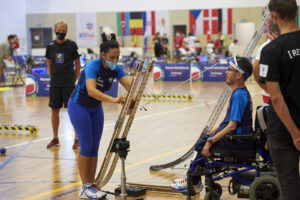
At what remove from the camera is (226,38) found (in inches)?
1391

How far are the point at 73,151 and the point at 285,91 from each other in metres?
5.14

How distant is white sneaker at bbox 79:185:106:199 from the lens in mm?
5297

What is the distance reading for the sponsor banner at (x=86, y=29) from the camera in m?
37.0

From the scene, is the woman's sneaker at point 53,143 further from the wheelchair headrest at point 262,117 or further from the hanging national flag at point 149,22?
the hanging national flag at point 149,22

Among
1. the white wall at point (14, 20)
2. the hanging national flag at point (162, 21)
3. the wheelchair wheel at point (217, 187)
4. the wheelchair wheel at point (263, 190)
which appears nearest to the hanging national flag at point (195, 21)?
the hanging national flag at point (162, 21)

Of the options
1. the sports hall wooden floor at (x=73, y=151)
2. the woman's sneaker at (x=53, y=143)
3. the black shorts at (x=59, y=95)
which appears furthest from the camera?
the woman's sneaker at (x=53, y=143)

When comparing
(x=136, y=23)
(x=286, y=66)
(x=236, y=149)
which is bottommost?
(x=236, y=149)

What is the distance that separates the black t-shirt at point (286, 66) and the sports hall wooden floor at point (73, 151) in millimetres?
2311

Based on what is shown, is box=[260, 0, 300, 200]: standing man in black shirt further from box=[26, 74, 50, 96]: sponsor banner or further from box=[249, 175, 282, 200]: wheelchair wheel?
box=[26, 74, 50, 96]: sponsor banner

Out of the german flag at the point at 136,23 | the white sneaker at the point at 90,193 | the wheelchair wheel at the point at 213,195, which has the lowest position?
the white sneaker at the point at 90,193

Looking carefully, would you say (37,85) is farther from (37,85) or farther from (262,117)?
(262,117)

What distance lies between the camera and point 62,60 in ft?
26.5

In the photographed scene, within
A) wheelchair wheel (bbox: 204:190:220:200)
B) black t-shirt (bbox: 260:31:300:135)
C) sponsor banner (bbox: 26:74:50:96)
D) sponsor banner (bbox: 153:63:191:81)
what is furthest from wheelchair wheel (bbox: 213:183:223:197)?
sponsor banner (bbox: 153:63:191:81)

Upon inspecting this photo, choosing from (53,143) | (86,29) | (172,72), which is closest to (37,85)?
(172,72)
